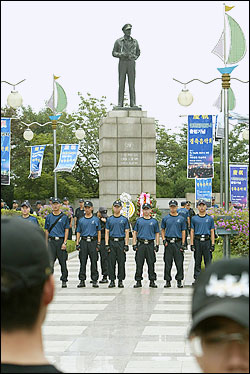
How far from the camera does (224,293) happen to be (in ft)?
5.29

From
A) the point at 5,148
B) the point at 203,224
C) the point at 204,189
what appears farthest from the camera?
the point at 204,189

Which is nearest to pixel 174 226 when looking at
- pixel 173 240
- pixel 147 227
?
pixel 173 240

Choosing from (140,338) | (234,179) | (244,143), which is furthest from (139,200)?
(244,143)

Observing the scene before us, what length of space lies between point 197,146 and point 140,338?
10.4 meters

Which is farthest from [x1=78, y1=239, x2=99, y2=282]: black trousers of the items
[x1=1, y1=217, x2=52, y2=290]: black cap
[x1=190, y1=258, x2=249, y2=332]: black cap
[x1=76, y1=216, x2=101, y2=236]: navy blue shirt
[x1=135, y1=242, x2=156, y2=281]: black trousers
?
[x1=190, y1=258, x2=249, y2=332]: black cap

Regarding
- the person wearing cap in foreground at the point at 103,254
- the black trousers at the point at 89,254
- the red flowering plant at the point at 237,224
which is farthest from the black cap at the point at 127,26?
the black trousers at the point at 89,254

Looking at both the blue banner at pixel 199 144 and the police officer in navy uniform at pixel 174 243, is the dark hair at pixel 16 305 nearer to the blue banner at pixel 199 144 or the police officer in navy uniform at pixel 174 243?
the police officer in navy uniform at pixel 174 243

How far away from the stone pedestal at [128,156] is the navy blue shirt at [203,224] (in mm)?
14534

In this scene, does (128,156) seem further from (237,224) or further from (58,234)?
(237,224)

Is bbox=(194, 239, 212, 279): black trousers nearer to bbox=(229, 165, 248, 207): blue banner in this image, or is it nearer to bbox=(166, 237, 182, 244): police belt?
bbox=(166, 237, 182, 244): police belt

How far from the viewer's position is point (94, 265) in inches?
588

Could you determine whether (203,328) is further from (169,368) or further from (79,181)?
(79,181)

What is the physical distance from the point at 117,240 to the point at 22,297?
13097 mm

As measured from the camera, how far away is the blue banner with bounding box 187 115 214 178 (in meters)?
18.8
